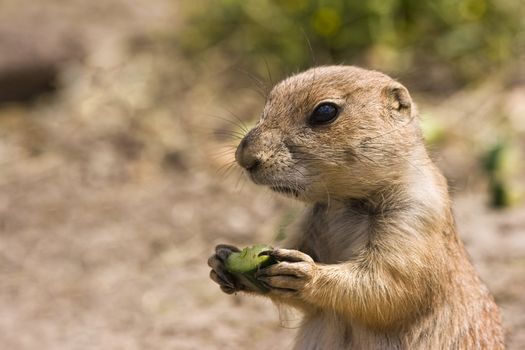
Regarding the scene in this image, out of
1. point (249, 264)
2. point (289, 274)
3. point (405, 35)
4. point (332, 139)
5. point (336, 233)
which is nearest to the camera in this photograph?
point (289, 274)

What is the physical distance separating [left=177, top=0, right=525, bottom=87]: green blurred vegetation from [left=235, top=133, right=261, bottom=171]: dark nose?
17.2 ft

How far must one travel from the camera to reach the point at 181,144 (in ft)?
29.6

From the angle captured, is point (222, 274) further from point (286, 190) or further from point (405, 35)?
point (405, 35)

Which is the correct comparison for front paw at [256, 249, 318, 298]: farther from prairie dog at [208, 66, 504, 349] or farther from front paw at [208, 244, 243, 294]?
front paw at [208, 244, 243, 294]

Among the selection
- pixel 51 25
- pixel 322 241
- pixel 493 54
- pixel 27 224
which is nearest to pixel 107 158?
pixel 27 224

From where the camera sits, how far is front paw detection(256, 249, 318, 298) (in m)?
3.79

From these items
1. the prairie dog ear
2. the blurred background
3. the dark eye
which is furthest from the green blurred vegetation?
the dark eye

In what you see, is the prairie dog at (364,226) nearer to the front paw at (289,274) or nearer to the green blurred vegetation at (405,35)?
the front paw at (289,274)

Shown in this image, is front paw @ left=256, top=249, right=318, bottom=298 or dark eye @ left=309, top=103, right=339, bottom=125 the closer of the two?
front paw @ left=256, top=249, right=318, bottom=298

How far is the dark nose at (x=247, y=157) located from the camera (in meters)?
3.94

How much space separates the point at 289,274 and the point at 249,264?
0.70 feet

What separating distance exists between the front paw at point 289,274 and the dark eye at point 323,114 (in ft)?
2.01

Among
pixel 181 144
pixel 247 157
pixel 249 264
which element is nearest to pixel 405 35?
pixel 181 144

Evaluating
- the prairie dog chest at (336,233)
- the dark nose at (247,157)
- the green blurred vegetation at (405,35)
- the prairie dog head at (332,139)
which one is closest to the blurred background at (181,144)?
the green blurred vegetation at (405,35)
